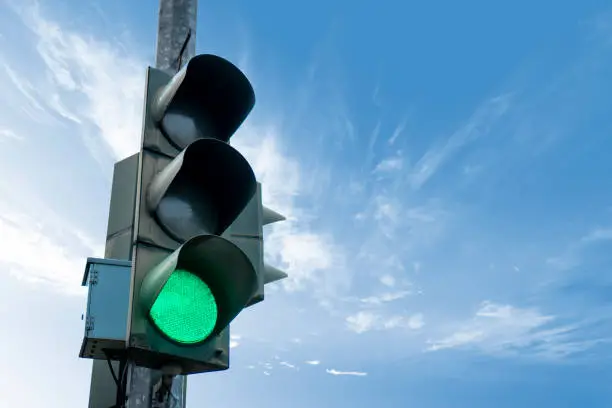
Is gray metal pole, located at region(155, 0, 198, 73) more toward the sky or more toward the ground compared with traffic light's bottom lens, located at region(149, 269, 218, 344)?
more toward the sky

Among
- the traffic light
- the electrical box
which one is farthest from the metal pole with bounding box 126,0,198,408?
the electrical box

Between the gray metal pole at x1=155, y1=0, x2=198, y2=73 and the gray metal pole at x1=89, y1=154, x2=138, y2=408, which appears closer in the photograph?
the gray metal pole at x1=89, y1=154, x2=138, y2=408

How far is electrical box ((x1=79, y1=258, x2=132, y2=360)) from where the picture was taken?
3053 millimetres

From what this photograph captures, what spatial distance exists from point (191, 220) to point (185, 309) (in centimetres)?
39

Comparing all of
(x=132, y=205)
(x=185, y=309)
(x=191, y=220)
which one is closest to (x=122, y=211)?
(x=132, y=205)

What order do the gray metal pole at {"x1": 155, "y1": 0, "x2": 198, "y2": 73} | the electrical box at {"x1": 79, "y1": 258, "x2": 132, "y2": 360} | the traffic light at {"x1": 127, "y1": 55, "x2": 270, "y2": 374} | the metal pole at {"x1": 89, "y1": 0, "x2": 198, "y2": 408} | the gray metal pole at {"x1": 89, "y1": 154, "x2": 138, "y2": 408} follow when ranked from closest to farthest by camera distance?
the traffic light at {"x1": 127, "y1": 55, "x2": 270, "y2": 374} → the metal pole at {"x1": 89, "y1": 0, "x2": 198, "y2": 408} → the gray metal pole at {"x1": 89, "y1": 154, "x2": 138, "y2": 408} → the electrical box at {"x1": 79, "y1": 258, "x2": 132, "y2": 360} → the gray metal pole at {"x1": 155, "y1": 0, "x2": 198, "y2": 73}

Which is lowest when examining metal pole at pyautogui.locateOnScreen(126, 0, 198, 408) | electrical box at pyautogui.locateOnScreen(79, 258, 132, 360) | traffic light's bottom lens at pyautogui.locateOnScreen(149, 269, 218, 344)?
traffic light's bottom lens at pyautogui.locateOnScreen(149, 269, 218, 344)

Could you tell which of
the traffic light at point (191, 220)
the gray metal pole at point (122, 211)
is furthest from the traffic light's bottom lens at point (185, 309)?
the gray metal pole at point (122, 211)

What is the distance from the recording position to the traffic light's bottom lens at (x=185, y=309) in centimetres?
227

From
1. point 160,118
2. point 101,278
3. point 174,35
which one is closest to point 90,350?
point 101,278

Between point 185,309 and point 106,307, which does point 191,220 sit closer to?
point 185,309

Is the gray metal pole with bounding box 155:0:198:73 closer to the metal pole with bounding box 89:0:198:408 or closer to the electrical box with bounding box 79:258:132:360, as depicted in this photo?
the metal pole with bounding box 89:0:198:408

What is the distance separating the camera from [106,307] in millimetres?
3117

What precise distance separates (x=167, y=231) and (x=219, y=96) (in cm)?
63
